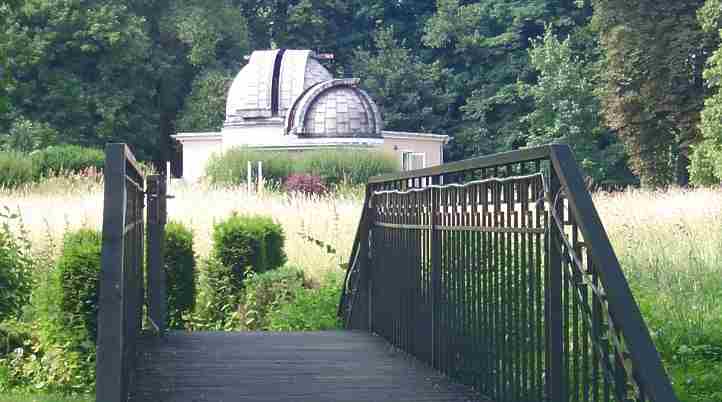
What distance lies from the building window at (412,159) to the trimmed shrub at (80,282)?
119 ft

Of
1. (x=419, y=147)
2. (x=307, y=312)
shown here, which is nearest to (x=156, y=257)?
(x=307, y=312)

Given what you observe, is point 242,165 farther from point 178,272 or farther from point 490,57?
point 178,272

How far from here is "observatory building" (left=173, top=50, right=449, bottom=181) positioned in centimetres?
4334

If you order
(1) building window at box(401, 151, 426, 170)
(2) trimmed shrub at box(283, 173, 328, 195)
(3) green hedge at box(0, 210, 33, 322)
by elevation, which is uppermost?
(1) building window at box(401, 151, 426, 170)

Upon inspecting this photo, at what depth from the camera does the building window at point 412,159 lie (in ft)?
149

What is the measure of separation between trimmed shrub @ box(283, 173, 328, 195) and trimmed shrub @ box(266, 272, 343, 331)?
819 inches

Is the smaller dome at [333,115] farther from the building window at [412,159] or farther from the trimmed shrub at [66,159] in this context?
the trimmed shrub at [66,159]

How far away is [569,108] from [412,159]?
615 centimetres

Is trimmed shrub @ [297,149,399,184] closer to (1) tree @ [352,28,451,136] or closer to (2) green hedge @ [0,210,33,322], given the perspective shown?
(1) tree @ [352,28,451,136]

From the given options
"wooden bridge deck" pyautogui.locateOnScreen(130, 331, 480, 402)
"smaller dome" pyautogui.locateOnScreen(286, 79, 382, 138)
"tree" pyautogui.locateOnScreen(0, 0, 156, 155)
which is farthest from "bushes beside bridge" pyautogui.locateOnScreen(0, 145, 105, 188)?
"wooden bridge deck" pyautogui.locateOnScreen(130, 331, 480, 402)

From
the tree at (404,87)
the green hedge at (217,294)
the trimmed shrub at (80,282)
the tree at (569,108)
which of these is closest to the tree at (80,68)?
the tree at (404,87)

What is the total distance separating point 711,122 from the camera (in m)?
33.9

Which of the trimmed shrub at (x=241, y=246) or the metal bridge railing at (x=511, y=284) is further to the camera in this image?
the trimmed shrub at (x=241, y=246)

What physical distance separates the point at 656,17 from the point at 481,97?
13444 mm
